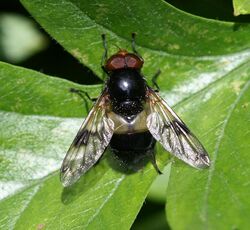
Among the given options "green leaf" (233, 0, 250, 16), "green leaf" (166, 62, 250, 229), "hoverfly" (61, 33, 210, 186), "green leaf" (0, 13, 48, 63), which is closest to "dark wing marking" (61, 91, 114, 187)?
"hoverfly" (61, 33, 210, 186)

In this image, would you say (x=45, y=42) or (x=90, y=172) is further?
(x=45, y=42)

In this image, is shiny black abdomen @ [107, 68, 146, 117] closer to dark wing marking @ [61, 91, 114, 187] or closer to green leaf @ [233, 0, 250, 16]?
dark wing marking @ [61, 91, 114, 187]

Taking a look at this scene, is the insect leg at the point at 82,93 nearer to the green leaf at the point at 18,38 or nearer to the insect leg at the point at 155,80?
the insect leg at the point at 155,80

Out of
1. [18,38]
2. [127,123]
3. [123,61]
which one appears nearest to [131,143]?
[127,123]

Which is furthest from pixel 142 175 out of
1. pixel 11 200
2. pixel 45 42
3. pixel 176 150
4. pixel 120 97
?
pixel 45 42

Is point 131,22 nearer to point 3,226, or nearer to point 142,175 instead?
point 142,175

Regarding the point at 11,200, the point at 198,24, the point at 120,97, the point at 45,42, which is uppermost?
the point at 198,24
